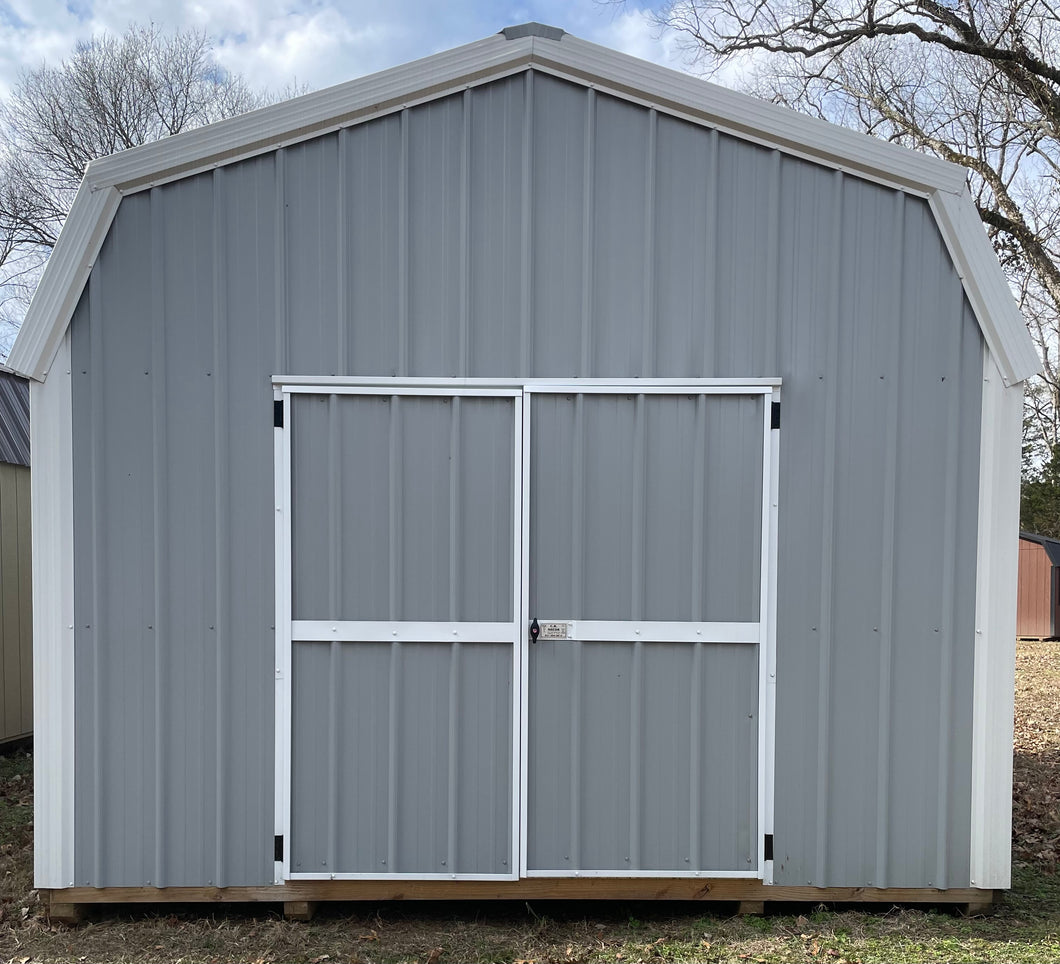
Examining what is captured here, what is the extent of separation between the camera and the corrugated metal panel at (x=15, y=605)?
20.1 feet

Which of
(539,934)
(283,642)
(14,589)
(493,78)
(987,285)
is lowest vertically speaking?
(539,934)

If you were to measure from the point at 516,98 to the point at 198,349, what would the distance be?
73.1 inches

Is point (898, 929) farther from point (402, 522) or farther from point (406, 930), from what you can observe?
point (402, 522)

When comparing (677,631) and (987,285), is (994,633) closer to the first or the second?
(677,631)

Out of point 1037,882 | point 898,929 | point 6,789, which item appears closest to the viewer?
point 898,929

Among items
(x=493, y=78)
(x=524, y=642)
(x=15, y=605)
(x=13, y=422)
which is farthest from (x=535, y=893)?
(x=13, y=422)

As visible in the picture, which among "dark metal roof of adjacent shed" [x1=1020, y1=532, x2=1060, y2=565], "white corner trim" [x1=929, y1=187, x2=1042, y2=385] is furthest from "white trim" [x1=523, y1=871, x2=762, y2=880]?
"dark metal roof of adjacent shed" [x1=1020, y1=532, x2=1060, y2=565]

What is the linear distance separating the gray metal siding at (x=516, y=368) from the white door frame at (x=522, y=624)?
0.07 m

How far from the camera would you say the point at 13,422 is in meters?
6.71

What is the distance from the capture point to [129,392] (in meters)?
3.39

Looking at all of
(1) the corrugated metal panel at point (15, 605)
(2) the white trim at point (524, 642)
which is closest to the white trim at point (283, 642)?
(2) the white trim at point (524, 642)

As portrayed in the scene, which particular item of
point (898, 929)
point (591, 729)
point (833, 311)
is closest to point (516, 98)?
point (833, 311)

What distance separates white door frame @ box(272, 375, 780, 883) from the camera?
3.36 metres

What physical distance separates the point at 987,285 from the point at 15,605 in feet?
24.0
